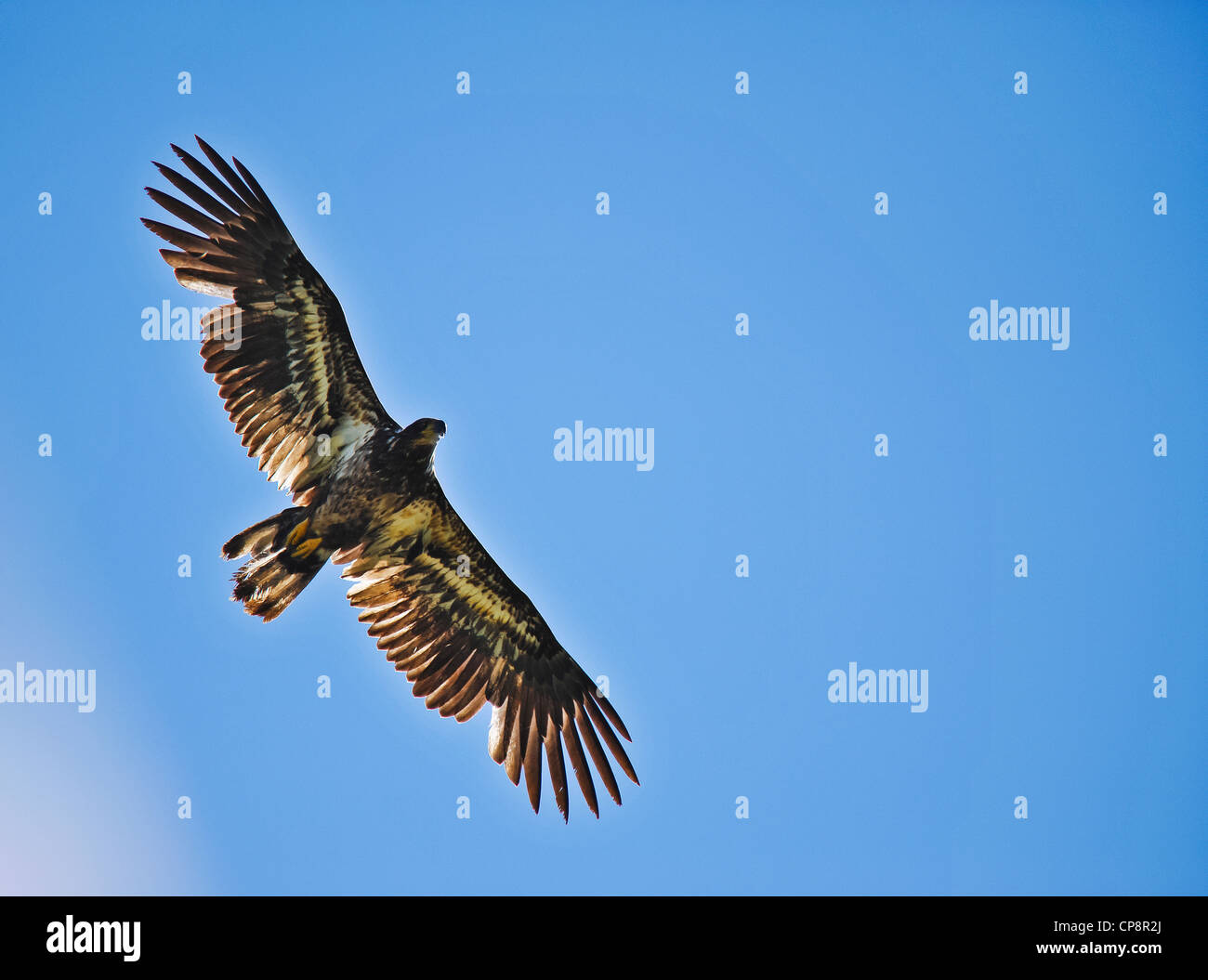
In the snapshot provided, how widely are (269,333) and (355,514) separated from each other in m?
1.97

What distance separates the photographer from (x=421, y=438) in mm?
11320

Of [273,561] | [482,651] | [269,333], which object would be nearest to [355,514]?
[273,561]

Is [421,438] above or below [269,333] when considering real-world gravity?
below

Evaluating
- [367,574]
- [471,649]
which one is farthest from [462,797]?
[367,574]

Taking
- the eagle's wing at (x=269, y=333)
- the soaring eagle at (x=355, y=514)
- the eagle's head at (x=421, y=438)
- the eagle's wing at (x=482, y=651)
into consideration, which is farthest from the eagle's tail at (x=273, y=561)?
the eagle's head at (x=421, y=438)

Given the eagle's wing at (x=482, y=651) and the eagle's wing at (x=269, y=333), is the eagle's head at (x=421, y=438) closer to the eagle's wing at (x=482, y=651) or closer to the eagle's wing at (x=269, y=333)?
the eagle's wing at (x=269, y=333)

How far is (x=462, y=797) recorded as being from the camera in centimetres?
1419

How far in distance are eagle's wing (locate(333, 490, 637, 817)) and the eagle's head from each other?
1.11 meters

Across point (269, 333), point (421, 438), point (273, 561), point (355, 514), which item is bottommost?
point (273, 561)

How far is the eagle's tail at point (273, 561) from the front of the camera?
432 inches

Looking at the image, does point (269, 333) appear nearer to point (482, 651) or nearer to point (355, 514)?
point (355, 514)

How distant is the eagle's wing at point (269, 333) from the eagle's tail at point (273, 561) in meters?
0.43
